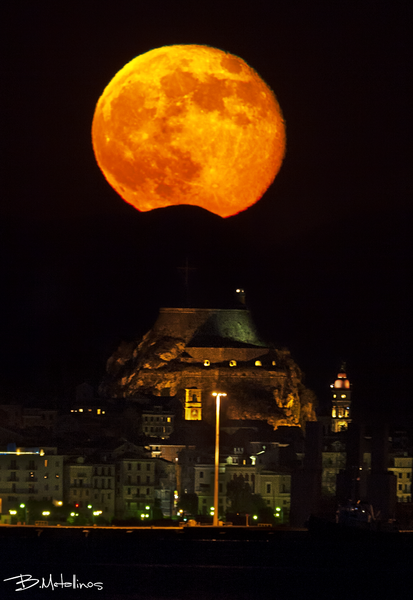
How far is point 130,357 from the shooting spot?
15400 centimetres

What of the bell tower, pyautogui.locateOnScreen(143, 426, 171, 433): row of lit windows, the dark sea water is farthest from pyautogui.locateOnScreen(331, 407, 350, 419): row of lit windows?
the dark sea water

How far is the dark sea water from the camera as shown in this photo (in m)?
83.7

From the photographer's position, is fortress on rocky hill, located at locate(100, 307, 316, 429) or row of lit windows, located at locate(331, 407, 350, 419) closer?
row of lit windows, located at locate(331, 407, 350, 419)

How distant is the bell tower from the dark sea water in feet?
133

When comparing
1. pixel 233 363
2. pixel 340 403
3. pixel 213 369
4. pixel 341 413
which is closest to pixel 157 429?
pixel 213 369

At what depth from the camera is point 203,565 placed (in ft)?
295

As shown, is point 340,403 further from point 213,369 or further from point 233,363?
point 213,369

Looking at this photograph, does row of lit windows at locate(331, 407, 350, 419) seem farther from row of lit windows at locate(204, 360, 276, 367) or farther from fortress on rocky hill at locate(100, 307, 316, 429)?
row of lit windows at locate(204, 360, 276, 367)

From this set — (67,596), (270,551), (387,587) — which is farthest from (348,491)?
(67,596)

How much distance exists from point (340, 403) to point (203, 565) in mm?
54267

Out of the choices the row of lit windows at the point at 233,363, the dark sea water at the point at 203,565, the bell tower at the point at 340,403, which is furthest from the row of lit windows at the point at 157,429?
the dark sea water at the point at 203,565

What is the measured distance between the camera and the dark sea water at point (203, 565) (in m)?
83.7

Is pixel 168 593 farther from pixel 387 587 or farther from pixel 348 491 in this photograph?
pixel 348 491

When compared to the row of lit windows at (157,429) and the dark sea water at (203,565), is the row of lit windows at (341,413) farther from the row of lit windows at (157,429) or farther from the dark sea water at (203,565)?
the dark sea water at (203,565)
